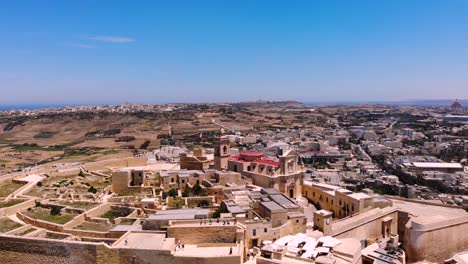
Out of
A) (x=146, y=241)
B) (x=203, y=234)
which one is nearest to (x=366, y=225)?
(x=203, y=234)

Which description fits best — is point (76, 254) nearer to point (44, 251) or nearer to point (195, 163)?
point (44, 251)

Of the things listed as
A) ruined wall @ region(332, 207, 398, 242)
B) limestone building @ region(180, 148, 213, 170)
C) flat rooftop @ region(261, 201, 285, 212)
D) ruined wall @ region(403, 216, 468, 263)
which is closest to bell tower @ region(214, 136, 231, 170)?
limestone building @ region(180, 148, 213, 170)

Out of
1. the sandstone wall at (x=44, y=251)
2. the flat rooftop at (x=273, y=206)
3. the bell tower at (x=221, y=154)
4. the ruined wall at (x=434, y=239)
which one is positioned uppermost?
the bell tower at (x=221, y=154)

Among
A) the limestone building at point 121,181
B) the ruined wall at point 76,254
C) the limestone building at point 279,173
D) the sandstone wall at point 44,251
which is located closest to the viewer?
the ruined wall at point 76,254

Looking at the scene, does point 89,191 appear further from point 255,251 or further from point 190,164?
point 255,251

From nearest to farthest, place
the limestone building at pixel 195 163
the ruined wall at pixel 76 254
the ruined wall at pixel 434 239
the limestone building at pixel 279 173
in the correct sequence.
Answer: the ruined wall at pixel 76 254 → the ruined wall at pixel 434 239 → the limestone building at pixel 279 173 → the limestone building at pixel 195 163

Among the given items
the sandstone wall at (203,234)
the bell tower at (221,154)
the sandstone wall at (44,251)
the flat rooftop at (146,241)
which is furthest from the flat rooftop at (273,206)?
the bell tower at (221,154)

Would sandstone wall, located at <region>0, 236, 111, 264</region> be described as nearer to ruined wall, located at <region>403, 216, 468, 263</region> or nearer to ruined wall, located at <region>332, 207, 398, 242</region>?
ruined wall, located at <region>332, 207, 398, 242</region>

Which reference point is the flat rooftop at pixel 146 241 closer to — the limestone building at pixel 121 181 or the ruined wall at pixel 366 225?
the ruined wall at pixel 366 225
